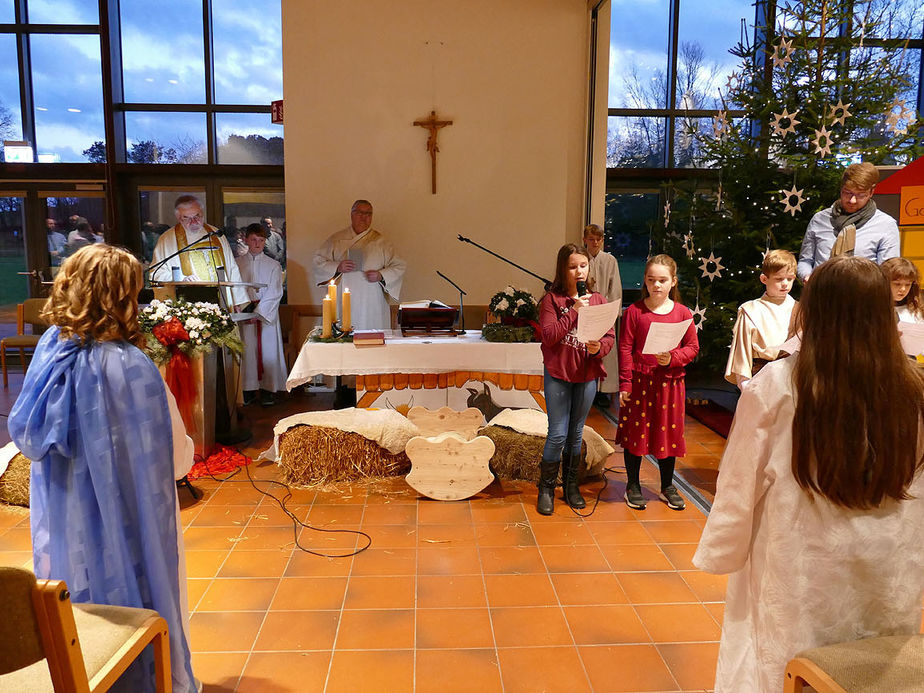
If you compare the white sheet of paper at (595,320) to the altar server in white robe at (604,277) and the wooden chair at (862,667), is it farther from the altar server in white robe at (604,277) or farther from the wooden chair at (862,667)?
the altar server in white robe at (604,277)

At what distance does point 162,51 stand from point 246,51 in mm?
931

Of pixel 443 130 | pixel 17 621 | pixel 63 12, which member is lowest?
pixel 17 621

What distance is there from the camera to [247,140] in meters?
8.59

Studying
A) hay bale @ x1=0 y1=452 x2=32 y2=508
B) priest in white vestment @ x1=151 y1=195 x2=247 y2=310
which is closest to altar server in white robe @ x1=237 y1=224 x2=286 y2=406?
priest in white vestment @ x1=151 y1=195 x2=247 y2=310

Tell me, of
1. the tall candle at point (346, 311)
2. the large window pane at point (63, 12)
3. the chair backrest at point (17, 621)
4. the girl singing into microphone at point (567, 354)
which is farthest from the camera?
the large window pane at point (63, 12)

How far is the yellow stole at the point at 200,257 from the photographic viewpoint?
6.71 m

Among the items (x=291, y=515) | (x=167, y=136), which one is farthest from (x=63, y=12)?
(x=291, y=515)

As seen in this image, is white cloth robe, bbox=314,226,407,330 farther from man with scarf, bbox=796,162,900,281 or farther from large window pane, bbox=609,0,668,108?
man with scarf, bbox=796,162,900,281

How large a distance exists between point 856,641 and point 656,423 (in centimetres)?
251

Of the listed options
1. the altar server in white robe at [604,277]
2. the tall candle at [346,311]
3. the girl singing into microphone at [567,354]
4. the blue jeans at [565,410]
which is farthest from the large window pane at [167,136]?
the blue jeans at [565,410]

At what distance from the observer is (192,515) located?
4.22 metres

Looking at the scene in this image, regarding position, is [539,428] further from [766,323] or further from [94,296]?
[94,296]

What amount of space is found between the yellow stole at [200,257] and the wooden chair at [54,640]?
5278 millimetres

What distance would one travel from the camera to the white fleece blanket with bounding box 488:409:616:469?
4.75 metres
